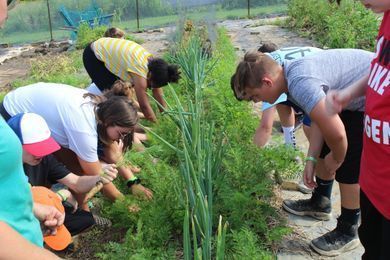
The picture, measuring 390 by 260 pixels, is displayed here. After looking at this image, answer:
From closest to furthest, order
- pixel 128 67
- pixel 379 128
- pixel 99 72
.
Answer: pixel 379 128
pixel 128 67
pixel 99 72

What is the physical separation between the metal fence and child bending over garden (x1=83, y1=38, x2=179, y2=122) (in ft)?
24.7

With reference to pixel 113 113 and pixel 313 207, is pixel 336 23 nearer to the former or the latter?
pixel 313 207

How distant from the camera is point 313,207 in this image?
2666 mm

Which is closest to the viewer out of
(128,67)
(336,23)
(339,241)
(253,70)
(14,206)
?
(14,206)

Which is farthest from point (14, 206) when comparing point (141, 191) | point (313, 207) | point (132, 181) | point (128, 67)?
point (128, 67)

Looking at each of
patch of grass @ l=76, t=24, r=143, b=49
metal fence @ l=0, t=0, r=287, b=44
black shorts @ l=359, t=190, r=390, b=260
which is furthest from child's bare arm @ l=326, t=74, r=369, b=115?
metal fence @ l=0, t=0, r=287, b=44

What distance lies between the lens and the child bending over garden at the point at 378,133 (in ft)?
4.69

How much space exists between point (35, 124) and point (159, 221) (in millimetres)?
788

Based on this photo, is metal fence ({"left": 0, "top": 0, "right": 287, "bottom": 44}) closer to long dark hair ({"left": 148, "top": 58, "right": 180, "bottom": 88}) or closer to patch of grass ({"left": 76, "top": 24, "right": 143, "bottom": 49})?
patch of grass ({"left": 76, "top": 24, "right": 143, "bottom": 49})

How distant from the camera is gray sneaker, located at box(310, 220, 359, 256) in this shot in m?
2.31

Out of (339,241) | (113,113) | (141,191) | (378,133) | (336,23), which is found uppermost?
(336,23)

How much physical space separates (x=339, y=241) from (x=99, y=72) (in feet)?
8.05

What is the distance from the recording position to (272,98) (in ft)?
6.95

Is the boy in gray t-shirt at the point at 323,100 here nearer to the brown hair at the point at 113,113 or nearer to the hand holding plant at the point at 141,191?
the brown hair at the point at 113,113
